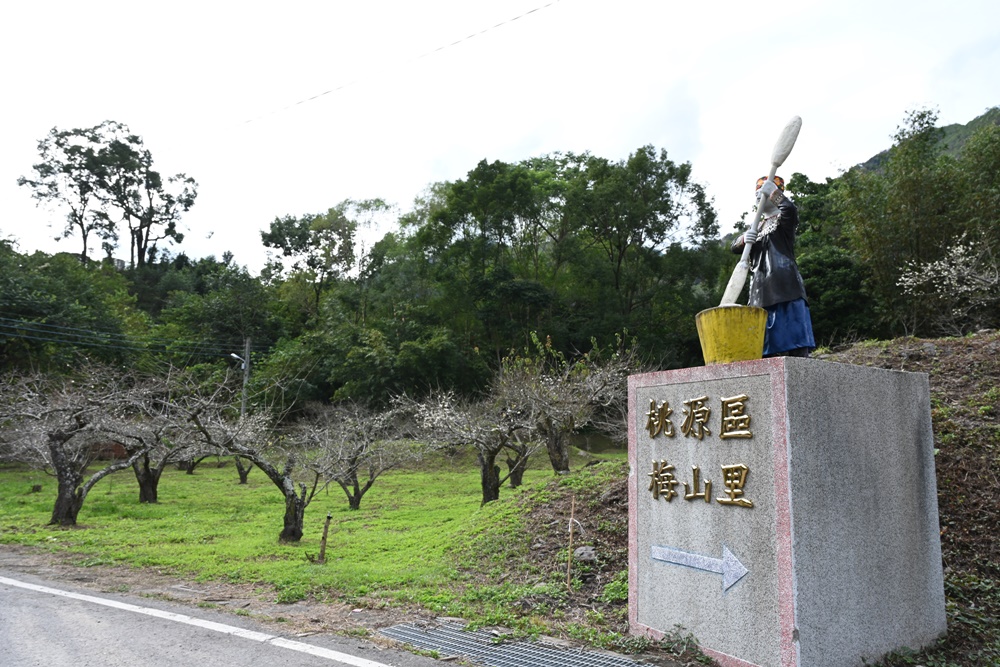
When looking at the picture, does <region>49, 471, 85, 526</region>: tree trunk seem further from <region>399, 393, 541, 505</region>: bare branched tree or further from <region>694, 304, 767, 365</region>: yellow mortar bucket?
<region>694, 304, 767, 365</region>: yellow mortar bucket

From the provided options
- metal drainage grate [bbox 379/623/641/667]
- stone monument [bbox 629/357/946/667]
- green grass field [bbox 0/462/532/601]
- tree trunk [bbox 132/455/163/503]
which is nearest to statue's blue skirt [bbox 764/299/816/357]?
stone monument [bbox 629/357/946/667]

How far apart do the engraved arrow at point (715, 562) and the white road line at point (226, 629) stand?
6.67 ft

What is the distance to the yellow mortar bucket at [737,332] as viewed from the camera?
4379mm

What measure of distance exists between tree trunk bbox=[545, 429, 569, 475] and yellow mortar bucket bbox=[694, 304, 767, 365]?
10219 millimetres

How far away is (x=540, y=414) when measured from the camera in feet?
47.5

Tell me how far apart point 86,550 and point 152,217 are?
119 ft

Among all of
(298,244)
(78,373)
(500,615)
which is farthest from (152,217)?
(500,615)

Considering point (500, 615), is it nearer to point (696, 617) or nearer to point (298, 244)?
point (696, 617)

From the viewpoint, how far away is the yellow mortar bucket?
4.38m

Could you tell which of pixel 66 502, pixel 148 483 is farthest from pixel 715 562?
pixel 148 483

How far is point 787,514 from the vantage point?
12.4 feet

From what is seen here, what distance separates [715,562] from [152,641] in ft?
13.0

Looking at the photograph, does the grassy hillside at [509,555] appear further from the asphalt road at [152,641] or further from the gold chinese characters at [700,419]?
the gold chinese characters at [700,419]

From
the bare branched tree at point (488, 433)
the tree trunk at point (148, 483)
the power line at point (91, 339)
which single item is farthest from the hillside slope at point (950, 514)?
the power line at point (91, 339)
